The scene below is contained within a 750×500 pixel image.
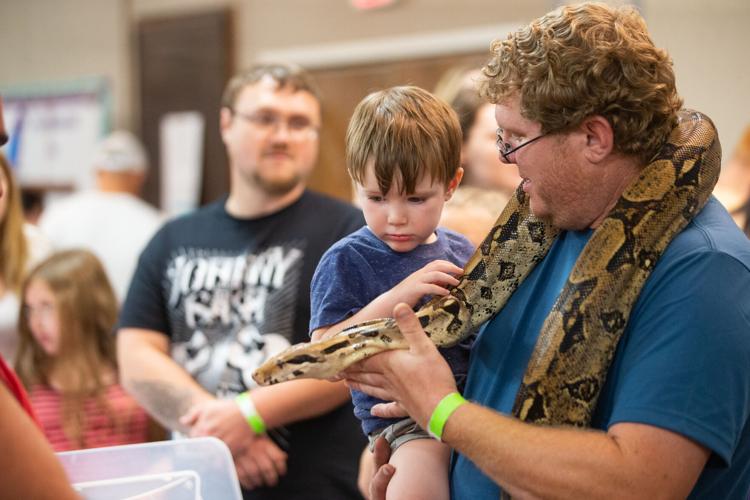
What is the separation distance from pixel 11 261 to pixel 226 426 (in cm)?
172

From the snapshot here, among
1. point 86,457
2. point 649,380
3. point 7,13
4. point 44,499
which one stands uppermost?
point 7,13

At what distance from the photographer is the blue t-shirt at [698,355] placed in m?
1.33

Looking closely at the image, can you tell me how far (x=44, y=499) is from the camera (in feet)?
4.01

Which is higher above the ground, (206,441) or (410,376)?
(410,376)

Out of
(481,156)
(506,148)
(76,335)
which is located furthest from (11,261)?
(506,148)

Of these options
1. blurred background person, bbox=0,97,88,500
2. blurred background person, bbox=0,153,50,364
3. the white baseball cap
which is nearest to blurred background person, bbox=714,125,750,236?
blurred background person, bbox=0,97,88,500

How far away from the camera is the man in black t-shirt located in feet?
8.01

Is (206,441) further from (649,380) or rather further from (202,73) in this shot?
(202,73)

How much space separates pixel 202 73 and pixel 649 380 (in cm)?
530

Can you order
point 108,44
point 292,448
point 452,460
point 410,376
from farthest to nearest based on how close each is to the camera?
point 108,44 → point 292,448 → point 452,460 → point 410,376

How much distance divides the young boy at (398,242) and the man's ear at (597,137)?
0.27 meters

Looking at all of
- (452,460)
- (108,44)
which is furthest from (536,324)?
(108,44)

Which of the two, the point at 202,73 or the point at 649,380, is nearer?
the point at 649,380

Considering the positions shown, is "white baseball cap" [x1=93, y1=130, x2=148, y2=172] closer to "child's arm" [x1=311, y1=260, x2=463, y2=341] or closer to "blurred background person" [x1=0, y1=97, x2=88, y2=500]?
"child's arm" [x1=311, y1=260, x2=463, y2=341]
